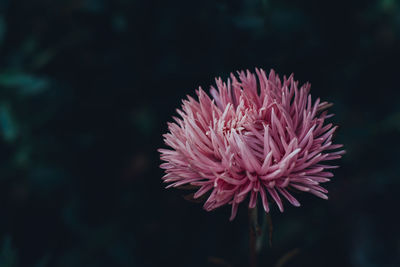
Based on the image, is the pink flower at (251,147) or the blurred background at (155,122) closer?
the pink flower at (251,147)

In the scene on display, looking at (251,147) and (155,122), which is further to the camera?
(155,122)

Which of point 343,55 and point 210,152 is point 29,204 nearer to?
point 210,152

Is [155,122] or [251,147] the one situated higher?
[155,122]

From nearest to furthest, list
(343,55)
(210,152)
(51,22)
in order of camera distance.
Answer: (210,152)
(343,55)
(51,22)

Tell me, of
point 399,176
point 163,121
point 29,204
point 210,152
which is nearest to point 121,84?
point 163,121
